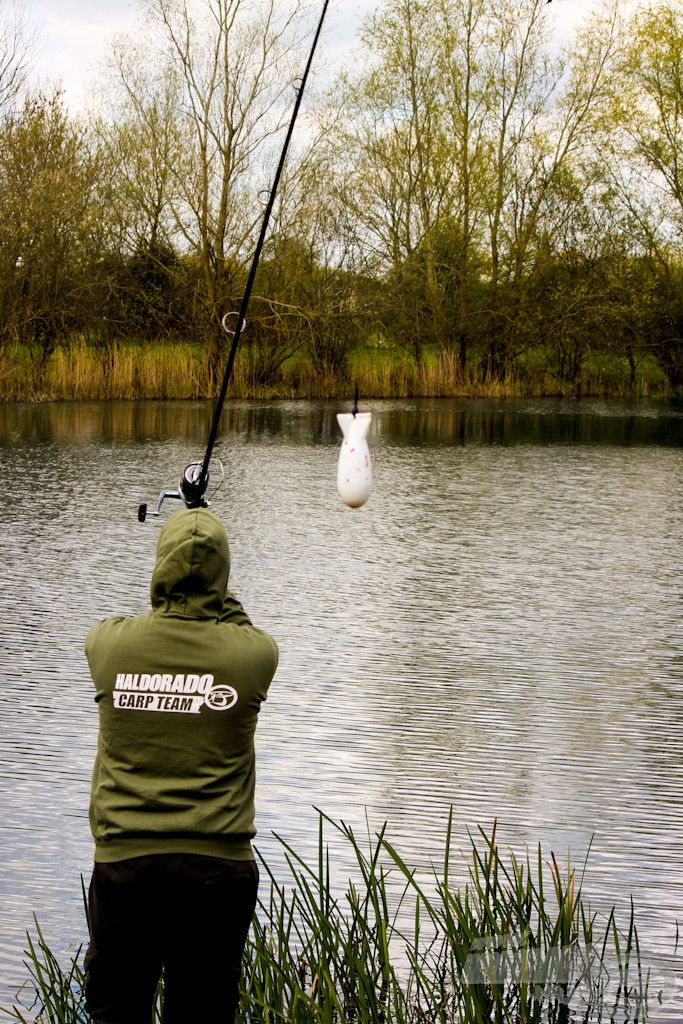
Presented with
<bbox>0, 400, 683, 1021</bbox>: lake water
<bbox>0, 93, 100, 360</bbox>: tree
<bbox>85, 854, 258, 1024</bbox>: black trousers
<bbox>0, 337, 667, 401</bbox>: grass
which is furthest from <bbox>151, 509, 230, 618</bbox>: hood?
<bbox>0, 93, 100, 360</bbox>: tree

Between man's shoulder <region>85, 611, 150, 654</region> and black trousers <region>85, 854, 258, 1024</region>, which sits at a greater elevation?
man's shoulder <region>85, 611, 150, 654</region>

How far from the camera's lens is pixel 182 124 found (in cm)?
2861

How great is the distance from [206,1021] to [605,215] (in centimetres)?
3254

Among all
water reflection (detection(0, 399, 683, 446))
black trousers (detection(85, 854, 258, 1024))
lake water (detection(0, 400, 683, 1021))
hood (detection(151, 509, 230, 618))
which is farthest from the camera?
water reflection (detection(0, 399, 683, 446))

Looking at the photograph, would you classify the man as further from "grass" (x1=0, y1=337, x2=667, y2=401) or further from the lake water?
"grass" (x1=0, y1=337, x2=667, y2=401)

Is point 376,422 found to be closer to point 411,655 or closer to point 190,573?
point 411,655

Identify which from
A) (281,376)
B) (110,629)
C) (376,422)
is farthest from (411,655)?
(281,376)

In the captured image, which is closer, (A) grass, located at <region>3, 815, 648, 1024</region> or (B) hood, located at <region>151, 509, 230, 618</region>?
(B) hood, located at <region>151, 509, 230, 618</region>

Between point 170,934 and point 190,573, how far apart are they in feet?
2.12

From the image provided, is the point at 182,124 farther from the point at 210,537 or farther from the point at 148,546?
the point at 210,537

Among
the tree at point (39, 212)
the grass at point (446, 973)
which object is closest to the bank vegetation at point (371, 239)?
the tree at point (39, 212)

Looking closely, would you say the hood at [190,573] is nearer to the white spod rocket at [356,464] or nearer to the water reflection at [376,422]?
the white spod rocket at [356,464]

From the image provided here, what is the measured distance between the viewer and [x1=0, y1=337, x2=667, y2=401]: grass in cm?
2809

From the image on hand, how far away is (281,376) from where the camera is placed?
31656 mm
